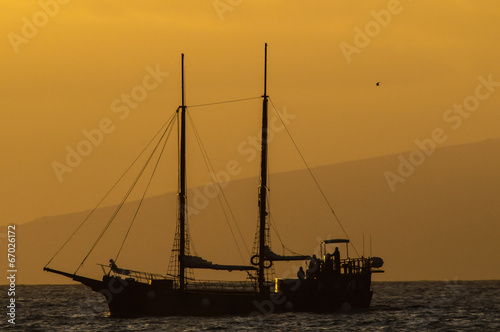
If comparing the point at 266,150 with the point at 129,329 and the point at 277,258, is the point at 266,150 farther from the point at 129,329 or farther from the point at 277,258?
the point at 129,329

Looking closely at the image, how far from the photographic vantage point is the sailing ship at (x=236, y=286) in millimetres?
97188

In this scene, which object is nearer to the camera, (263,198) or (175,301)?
(175,301)

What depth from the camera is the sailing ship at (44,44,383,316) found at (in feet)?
319

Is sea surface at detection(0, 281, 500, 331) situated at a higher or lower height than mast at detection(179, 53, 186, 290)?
lower

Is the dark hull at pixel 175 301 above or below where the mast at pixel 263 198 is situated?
below

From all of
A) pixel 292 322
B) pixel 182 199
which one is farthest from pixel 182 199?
pixel 292 322

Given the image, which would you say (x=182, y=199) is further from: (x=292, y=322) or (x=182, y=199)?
(x=292, y=322)

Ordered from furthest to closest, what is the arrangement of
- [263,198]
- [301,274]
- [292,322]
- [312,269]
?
[312,269]
[301,274]
[263,198]
[292,322]

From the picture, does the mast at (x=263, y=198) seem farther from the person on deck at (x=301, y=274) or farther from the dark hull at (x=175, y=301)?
the person on deck at (x=301, y=274)

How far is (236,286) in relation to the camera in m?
101

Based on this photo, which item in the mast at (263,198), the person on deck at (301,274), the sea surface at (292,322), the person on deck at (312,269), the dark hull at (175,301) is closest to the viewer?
the sea surface at (292,322)

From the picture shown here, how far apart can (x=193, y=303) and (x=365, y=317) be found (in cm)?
1578

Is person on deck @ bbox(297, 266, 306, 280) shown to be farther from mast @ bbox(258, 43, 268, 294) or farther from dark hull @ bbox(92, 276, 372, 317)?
mast @ bbox(258, 43, 268, 294)

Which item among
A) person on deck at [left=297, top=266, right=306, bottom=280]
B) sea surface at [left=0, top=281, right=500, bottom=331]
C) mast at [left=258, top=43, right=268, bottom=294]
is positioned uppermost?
mast at [left=258, top=43, right=268, bottom=294]
